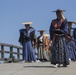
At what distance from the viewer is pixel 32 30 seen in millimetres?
18531

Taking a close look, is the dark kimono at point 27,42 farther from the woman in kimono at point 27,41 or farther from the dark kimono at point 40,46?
the dark kimono at point 40,46

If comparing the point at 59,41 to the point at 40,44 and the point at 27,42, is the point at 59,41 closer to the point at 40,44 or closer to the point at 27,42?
the point at 27,42

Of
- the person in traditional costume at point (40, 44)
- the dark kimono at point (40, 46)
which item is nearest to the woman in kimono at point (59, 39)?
the person in traditional costume at point (40, 44)

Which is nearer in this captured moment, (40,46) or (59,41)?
(59,41)

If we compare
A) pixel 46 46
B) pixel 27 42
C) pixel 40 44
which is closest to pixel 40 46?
pixel 40 44

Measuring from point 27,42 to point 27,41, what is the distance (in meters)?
0.08

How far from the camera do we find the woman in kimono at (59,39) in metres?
13.6

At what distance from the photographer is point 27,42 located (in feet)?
62.4

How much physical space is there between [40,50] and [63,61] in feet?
30.7

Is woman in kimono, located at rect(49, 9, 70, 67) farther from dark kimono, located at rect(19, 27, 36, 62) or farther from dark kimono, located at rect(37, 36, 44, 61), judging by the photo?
dark kimono, located at rect(37, 36, 44, 61)

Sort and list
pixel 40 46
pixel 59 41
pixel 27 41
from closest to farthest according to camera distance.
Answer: pixel 59 41 < pixel 27 41 < pixel 40 46

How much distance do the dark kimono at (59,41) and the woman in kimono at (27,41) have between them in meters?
4.51

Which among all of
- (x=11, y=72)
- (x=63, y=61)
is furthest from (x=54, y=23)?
(x=11, y=72)

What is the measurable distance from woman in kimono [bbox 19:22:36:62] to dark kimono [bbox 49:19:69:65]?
4.51 metres
